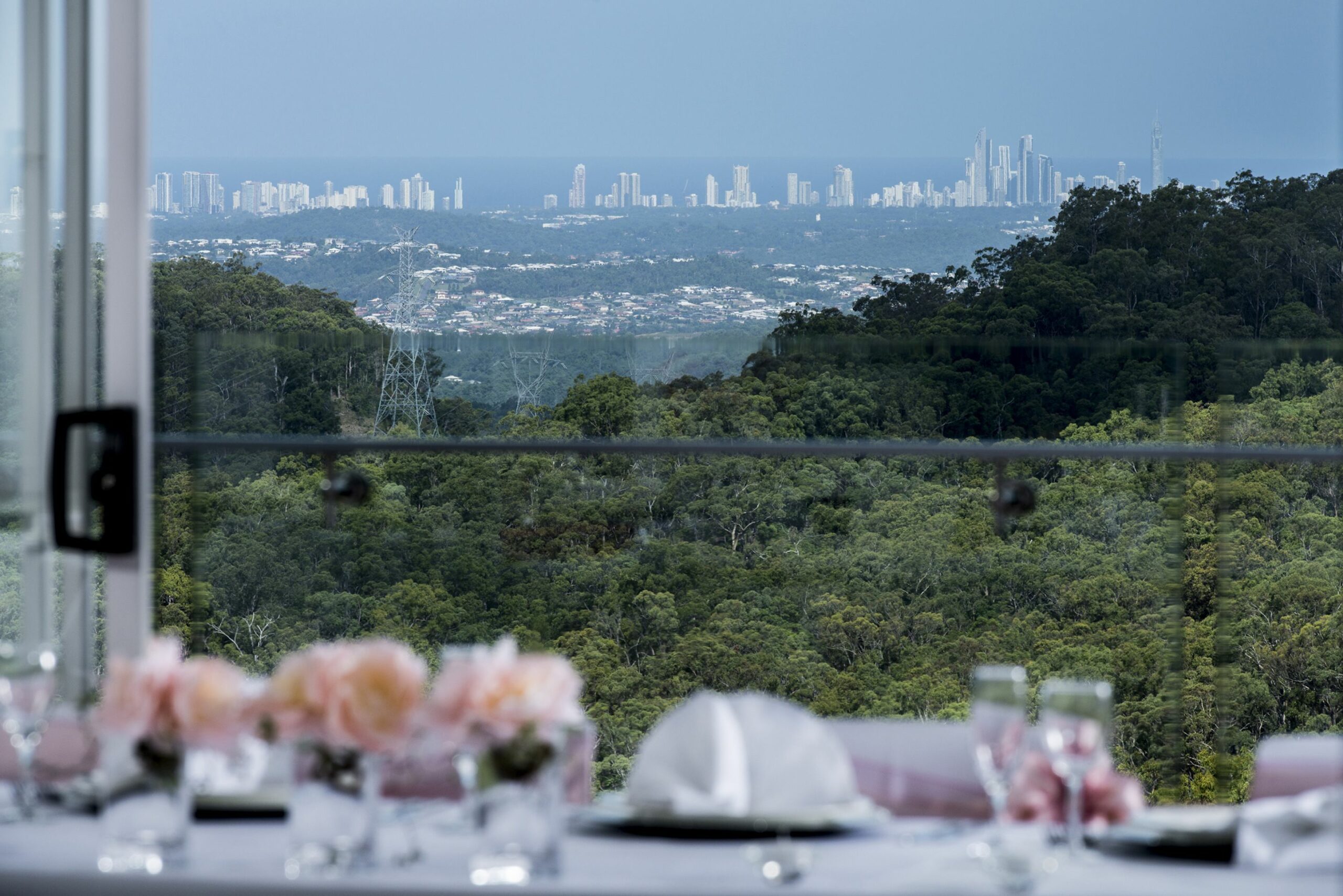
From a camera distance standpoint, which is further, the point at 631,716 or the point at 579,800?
the point at 631,716

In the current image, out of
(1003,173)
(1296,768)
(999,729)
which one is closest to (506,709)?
(999,729)

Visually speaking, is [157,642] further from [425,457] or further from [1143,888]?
[425,457]

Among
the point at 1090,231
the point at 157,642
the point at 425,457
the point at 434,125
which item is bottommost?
the point at 425,457

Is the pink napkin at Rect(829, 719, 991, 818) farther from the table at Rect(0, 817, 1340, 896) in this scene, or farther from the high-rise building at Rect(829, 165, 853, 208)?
the high-rise building at Rect(829, 165, 853, 208)

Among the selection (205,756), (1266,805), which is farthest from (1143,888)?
(205,756)

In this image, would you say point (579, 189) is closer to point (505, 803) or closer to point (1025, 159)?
point (1025, 159)

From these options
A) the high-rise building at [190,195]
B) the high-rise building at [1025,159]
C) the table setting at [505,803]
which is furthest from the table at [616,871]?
the high-rise building at [1025,159]

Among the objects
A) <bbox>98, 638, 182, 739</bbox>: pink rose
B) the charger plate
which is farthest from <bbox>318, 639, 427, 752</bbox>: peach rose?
the charger plate
